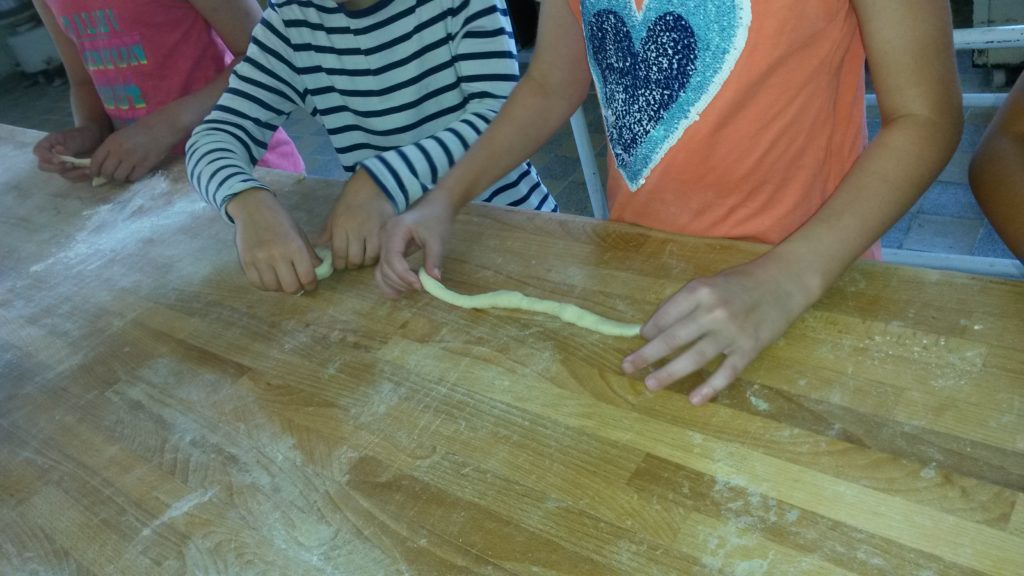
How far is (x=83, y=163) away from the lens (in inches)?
48.7

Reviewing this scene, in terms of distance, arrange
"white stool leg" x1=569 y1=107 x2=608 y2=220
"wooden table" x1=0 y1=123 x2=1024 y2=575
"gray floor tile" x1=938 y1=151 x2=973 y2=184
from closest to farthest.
Answer: "wooden table" x1=0 y1=123 x2=1024 y2=575
"white stool leg" x1=569 y1=107 x2=608 y2=220
"gray floor tile" x1=938 y1=151 x2=973 y2=184

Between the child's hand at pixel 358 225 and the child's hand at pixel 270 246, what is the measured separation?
33 mm

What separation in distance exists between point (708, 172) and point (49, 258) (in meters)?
0.93

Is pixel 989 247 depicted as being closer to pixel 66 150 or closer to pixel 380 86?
pixel 380 86

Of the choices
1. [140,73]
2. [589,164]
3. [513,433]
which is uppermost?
[140,73]

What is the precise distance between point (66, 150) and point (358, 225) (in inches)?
31.4

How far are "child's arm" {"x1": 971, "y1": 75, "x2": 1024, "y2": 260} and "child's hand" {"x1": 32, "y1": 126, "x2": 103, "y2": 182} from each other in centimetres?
130

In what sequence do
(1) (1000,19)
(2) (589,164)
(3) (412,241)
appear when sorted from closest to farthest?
1. (3) (412,241)
2. (2) (589,164)
3. (1) (1000,19)

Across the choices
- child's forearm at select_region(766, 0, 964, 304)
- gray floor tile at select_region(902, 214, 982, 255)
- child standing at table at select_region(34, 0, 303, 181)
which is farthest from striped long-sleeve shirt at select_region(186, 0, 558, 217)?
gray floor tile at select_region(902, 214, 982, 255)

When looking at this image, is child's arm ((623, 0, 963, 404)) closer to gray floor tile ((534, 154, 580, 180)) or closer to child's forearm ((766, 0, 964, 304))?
child's forearm ((766, 0, 964, 304))

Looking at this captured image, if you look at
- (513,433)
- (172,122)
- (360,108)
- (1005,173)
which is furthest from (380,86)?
(1005,173)

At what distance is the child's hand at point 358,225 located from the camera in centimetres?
83

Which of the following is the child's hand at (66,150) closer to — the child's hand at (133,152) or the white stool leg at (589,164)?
the child's hand at (133,152)

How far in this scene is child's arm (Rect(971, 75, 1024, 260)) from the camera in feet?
2.04
